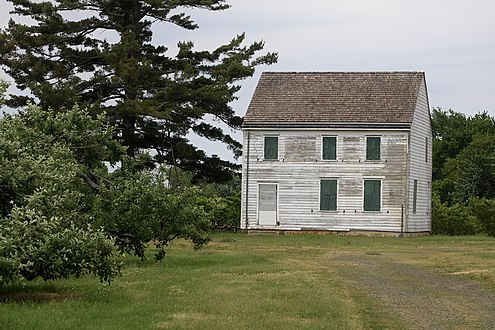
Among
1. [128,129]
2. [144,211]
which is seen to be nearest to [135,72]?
[128,129]

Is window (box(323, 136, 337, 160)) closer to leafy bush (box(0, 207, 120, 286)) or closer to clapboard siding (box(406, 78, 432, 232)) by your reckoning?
clapboard siding (box(406, 78, 432, 232))

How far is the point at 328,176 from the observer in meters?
48.3

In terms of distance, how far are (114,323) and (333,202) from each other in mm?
34151

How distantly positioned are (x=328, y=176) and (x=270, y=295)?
30.1 m

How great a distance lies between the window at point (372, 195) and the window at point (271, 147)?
477 cm

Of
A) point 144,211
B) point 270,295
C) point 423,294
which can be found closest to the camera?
point 270,295

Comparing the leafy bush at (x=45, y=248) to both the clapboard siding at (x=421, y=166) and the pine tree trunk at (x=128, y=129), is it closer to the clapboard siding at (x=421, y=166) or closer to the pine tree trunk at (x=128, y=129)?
the pine tree trunk at (x=128, y=129)

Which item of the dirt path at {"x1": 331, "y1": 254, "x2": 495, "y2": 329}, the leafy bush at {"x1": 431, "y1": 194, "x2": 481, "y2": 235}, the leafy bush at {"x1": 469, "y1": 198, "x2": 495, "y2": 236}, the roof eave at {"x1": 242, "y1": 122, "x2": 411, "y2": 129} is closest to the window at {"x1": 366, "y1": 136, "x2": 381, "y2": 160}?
the roof eave at {"x1": 242, "y1": 122, "x2": 411, "y2": 129}

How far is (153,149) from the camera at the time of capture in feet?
167

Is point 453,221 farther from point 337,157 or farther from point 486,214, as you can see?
point 337,157

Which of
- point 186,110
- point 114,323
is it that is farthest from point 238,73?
point 114,323

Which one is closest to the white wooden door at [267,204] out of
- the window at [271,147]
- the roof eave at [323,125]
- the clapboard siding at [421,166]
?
the window at [271,147]

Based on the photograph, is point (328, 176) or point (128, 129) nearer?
point (328, 176)

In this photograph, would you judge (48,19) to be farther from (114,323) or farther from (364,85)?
(114,323)
